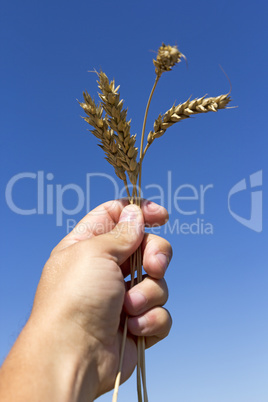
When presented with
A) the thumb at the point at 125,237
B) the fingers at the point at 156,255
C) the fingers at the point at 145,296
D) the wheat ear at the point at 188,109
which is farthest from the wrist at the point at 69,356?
the wheat ear at the point at 188,109

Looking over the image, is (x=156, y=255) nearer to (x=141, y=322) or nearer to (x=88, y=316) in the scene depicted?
(x=141, y=322)

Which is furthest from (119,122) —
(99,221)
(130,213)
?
(99,221)

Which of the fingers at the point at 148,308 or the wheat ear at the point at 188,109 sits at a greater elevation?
the wheat ear at the point at 188,109

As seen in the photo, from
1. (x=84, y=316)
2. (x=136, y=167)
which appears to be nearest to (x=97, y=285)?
(x=84, y=316)

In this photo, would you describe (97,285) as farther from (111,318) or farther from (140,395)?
(140,395)

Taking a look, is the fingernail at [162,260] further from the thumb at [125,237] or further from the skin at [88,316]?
the thumb at [125,237]

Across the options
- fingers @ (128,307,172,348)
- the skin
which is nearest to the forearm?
the skin
